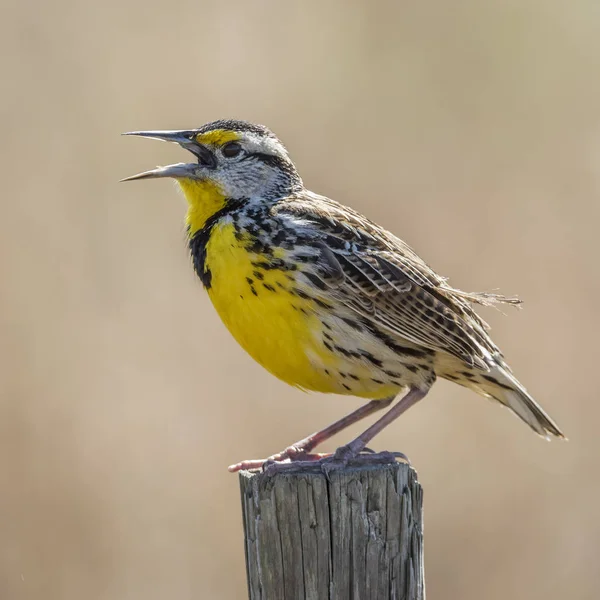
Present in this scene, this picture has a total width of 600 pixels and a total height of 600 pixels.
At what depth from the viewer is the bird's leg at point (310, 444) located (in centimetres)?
295

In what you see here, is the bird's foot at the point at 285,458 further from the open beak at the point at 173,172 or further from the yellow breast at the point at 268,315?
the open beak at the point at 173,172

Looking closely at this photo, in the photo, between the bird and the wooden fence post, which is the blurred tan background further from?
the wooden fence post

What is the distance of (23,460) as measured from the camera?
4684 mm

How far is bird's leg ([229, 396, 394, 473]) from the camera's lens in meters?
2.95

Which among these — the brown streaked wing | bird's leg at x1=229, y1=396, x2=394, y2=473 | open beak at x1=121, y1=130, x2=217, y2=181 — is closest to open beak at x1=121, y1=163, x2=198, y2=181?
open beak at x1=121, y1=130, x2=217, y2=181

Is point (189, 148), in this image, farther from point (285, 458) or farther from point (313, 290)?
point (285, 458)

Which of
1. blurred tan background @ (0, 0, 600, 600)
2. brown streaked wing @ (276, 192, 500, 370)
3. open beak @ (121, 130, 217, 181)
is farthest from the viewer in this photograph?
blurred tan background @ (0, 0, 600, 600)

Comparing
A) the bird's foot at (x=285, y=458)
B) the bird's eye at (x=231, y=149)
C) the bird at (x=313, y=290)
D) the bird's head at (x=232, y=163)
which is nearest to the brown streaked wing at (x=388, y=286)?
the bird at (x=313, y=290)

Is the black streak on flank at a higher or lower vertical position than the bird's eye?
lower

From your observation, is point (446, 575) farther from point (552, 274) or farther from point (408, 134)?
point (408, 134)

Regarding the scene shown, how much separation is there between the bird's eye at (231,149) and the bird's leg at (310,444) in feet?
2.60

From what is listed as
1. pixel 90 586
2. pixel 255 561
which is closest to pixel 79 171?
pixel 90 586

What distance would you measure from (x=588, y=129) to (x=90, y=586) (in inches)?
132

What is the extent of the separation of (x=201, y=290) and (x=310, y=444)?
198 centimetres
